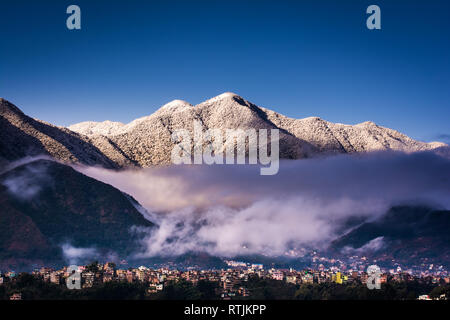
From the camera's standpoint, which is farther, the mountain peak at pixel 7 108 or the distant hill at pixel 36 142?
the mountain peak at pixel 7 108

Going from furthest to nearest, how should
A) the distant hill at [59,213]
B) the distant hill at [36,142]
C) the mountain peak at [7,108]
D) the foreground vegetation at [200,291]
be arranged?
the mountain peak at [7,108] → the distant hill at [36,142] → the distant hill at [59,213] → the foreground vegetation at [200,291]

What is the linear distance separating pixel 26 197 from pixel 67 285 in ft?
276

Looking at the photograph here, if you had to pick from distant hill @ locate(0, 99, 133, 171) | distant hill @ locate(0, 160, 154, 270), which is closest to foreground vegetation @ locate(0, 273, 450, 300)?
distant hill @ locate(0, 160, 154, 270)

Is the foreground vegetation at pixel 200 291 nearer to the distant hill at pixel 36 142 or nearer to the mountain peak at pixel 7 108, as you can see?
the distant hill at pixel 36 142

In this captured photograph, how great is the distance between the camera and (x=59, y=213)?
176 metres

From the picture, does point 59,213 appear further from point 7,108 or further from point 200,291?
point 200,291

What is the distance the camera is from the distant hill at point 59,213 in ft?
515

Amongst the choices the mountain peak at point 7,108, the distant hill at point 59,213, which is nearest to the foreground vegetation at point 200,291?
the distant hill at point 59,213

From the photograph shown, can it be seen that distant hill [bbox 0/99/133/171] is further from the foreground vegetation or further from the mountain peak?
the foreground vegetation

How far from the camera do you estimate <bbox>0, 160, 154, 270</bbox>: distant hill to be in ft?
515

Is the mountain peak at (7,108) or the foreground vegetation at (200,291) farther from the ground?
the mountain peak at (7,108)

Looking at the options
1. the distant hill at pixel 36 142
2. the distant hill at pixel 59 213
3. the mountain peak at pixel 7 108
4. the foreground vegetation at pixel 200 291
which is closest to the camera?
the foreground vegetation at pixel 200 291

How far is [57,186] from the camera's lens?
7136 inches
